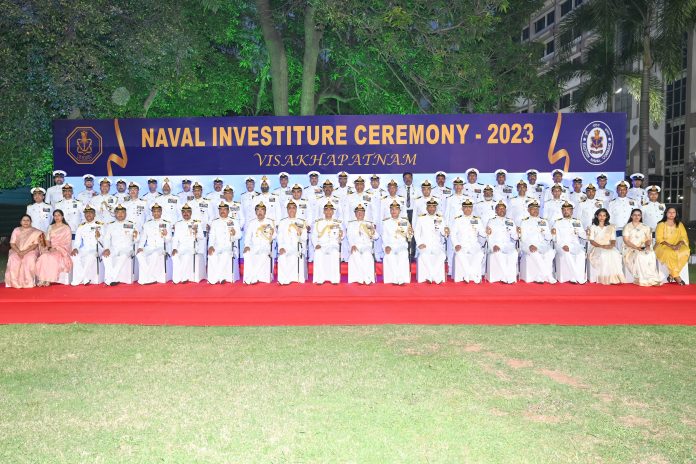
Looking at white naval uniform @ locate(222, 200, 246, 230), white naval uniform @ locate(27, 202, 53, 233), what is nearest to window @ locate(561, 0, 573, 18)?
white naval uniform @ locate(222, 200, 246, 230)

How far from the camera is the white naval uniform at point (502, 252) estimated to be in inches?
378

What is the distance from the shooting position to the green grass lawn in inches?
130

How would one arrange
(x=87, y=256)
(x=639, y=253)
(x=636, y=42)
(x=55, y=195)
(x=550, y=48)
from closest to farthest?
(x=639, y=253), (x=87, y=256), (x=55, y=195), (x=636, y=42), (x=550, y=48)

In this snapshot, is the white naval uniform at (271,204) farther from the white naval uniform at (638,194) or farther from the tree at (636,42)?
the tree at (636,42)

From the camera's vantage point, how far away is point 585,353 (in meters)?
5.22

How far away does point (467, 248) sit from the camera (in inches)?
382

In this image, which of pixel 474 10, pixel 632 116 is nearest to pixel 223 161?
pixel 474 10

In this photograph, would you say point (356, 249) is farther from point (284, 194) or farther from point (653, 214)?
point (653, 214)

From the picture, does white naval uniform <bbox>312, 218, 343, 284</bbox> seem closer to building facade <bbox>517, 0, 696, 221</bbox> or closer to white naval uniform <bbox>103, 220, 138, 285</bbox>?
white naval uniform <bbox>103, 220, 138, 285</bbox>

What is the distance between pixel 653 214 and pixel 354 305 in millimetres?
6246

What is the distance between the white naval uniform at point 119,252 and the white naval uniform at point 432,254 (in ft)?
15.5

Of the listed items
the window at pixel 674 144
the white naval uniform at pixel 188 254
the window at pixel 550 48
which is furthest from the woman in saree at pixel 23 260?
the window at pixel 550 48

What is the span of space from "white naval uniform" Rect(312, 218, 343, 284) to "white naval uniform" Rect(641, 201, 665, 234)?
18.0 feet

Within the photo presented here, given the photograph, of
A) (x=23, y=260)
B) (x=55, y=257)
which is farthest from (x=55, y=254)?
(x=23, y=260)
